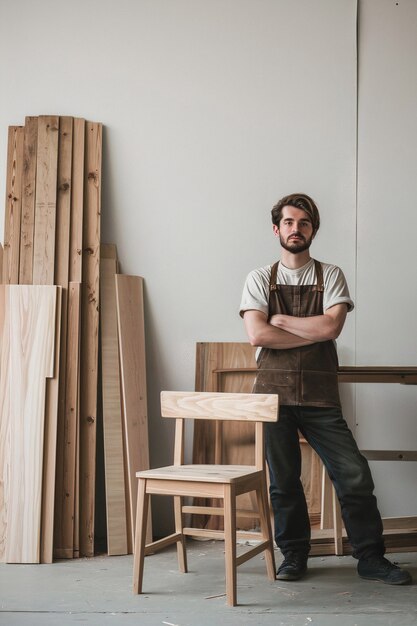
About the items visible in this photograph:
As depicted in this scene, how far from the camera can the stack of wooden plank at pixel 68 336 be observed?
4035 mm

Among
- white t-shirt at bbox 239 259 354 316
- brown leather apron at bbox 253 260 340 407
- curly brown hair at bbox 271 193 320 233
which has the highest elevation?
curly brown hair at bbox 271 193 320 233

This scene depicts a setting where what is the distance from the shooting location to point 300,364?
353 centimetres

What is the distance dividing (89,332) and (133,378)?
Result: 1.21ft

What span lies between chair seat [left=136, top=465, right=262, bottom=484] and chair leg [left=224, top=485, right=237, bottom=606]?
6 cm

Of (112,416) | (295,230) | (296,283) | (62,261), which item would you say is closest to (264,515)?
(296,283)

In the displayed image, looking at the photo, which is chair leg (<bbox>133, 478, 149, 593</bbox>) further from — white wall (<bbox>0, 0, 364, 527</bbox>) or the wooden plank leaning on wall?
white wall (<bbox>0, 0, 364, 527</bbox>)

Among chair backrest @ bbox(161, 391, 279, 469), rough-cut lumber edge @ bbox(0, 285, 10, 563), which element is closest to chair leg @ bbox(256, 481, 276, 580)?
chair backrest @ bbox(161, 391, 279, 469)

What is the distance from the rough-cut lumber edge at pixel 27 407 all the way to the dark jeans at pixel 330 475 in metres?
1.27

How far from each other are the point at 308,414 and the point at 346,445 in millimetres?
226

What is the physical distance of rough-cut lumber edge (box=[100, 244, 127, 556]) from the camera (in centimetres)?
411

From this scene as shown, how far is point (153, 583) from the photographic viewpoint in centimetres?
344

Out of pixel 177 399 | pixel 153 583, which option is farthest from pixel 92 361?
pixel 153 583

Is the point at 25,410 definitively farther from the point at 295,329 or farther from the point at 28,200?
the point at 295,329

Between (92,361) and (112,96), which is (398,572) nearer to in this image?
(92,361)
